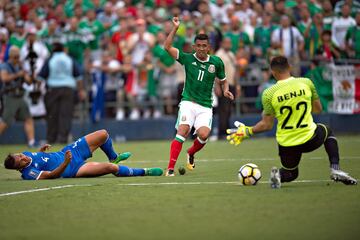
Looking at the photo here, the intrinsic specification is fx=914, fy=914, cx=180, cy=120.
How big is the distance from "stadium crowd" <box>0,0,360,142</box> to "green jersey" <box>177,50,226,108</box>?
7.86m

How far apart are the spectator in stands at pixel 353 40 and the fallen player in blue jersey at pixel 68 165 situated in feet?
35.3

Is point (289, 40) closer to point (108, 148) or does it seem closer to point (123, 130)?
point (123, 130)

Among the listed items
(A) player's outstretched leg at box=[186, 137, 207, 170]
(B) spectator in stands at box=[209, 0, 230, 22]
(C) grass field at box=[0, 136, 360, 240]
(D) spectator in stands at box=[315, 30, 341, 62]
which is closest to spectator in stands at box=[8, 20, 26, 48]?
(B) spectator in stands at box=[209, 0, 230, 22]

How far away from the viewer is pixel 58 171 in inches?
522

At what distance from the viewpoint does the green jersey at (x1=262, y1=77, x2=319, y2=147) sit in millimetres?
11461

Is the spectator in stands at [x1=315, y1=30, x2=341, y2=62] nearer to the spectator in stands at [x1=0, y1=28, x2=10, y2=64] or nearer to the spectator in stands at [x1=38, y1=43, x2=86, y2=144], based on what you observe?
the spectator in stands at [x1=38, y1=43, x2=86, y2=144]

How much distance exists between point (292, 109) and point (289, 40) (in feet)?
40.3

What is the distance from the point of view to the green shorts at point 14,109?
74.8ft

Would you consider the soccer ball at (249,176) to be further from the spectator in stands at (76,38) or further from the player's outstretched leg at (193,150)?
the spectator in stands at (76,38)

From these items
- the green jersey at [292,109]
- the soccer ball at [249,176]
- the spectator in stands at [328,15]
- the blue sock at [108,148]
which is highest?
the spectator in stands at [328,15]

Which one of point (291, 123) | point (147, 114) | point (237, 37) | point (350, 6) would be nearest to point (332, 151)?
point (291, 123)

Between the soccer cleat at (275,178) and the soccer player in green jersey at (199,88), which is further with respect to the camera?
the soccer player in green jersey at (199,88)

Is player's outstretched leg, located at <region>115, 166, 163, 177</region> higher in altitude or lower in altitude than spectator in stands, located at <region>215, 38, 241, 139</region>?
lower

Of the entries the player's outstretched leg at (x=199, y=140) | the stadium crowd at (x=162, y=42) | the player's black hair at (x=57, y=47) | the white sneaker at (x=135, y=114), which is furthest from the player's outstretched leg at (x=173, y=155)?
the white sneaker at (x=135, y=114)
